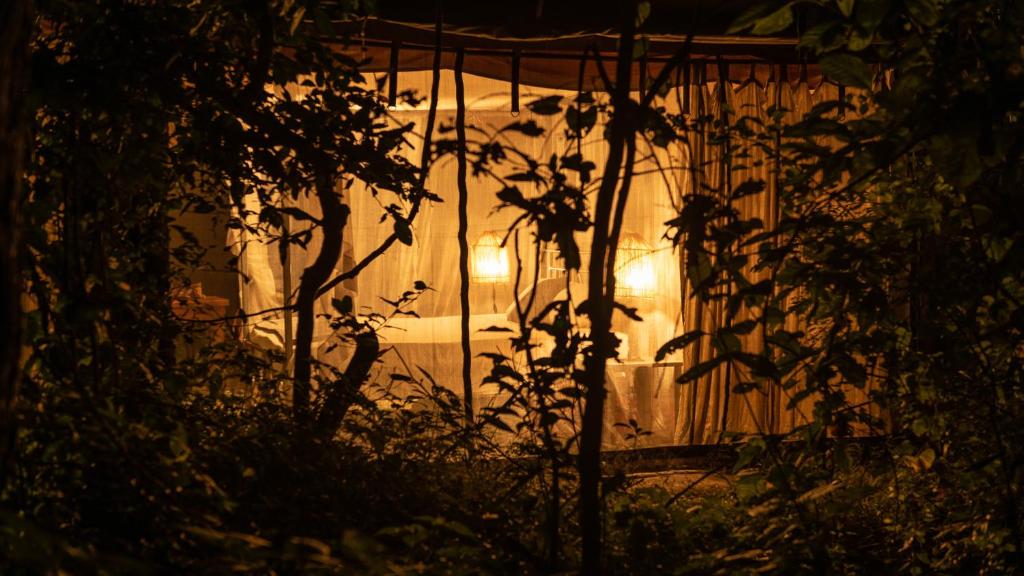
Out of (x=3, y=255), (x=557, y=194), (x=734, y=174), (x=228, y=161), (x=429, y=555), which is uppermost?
(x=734, y=174)

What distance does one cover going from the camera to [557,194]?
1678mm

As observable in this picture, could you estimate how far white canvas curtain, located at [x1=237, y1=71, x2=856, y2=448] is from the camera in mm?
6172

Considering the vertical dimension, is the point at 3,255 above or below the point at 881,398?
above

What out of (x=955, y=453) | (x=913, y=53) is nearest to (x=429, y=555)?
(x=913, y=53)

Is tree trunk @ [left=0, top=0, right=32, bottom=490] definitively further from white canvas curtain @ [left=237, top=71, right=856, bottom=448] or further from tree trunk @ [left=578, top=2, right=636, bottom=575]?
white canvas curtain @ [left=237, top=71, right=856, bottom=448]

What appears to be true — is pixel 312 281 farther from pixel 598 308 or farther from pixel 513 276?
pixel 513 276

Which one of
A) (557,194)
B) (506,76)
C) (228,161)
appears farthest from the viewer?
(506,76)

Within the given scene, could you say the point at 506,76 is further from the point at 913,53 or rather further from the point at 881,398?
the point at 913,53

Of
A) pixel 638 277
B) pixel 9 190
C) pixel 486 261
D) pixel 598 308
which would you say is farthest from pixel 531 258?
pixel 9 190

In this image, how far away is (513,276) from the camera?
6359 mm

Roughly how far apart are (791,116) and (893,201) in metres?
3.43

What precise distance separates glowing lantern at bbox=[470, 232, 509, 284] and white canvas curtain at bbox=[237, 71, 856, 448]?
0.08ft

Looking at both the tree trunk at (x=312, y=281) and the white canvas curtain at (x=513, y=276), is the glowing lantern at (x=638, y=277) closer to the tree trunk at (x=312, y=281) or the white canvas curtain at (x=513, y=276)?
the white canvas curtain at (x=513, y=276)

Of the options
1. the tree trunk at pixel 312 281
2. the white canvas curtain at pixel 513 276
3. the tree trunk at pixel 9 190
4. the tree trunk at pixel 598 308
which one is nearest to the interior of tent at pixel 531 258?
the white canvas curtain at pixel 513 276
